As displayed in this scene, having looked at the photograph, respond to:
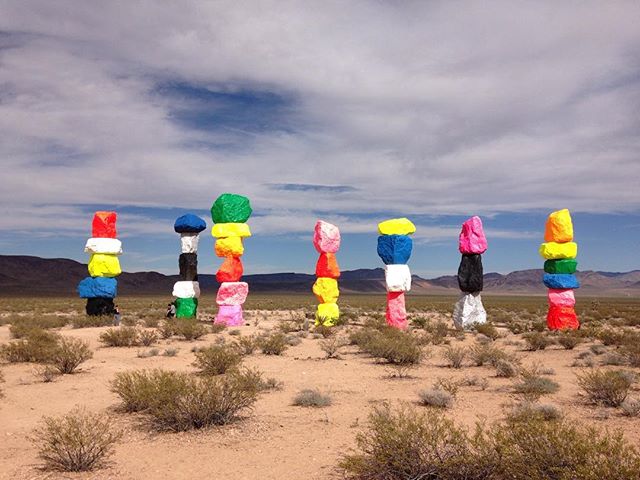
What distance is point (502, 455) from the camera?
15.4 ft

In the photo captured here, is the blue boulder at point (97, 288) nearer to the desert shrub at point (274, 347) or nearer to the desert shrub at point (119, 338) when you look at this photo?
the desert shrub at point (119, 338)

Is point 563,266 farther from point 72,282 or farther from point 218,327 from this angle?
point 72,282

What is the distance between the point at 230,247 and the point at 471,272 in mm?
9946

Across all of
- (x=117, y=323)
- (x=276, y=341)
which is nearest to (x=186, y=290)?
(x=117, y=323)

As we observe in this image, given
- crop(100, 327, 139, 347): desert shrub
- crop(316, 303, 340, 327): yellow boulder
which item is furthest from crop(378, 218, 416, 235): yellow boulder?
crop(100, 327, 139, 347): desert shrub

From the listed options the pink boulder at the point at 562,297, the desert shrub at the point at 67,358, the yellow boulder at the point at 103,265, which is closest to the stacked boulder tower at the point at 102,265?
the yellow boulder at the point at 103,265

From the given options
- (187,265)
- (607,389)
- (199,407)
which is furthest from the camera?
(187,265)

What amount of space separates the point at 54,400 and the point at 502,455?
7779mm

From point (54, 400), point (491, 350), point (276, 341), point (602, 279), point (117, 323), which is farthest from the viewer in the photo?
point (602, 279)

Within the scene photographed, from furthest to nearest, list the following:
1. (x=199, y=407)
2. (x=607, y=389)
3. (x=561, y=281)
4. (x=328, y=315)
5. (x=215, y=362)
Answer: (x=328, y=315)
(x=561, y=281)
(x=215, y=362)
(x=607, y=389)
(x=199, y=407)

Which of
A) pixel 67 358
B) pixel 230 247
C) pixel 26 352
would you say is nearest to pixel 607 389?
pixel 67 358

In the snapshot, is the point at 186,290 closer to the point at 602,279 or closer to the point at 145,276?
the point at 145,276

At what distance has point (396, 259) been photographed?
20.4m

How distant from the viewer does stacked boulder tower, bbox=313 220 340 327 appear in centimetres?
2150
